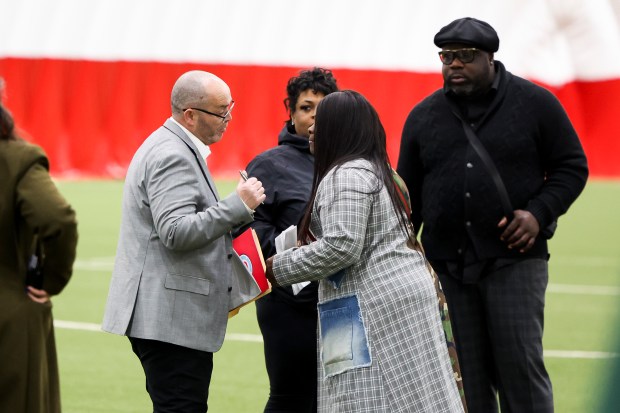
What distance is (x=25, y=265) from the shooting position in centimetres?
484

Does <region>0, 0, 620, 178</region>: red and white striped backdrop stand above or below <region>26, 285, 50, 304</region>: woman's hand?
below

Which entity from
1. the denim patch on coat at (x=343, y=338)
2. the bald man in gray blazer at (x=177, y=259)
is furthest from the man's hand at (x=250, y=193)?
the denim patch on coat at (x=343, y=338)

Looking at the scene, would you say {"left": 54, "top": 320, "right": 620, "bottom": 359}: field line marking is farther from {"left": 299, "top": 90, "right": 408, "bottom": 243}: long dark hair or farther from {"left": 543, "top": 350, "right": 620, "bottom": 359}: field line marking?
{"left": 299, "top": 90, "right": 408, "bottom": 243}: long dark hair

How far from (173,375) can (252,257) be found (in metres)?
0.67

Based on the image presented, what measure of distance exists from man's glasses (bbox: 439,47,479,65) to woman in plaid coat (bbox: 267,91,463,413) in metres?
0.98

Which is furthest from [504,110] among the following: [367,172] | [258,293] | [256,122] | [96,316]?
[256,122]

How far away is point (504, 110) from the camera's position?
20.8 ft

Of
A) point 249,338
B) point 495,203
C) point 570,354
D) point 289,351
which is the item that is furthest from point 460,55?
point 249,338

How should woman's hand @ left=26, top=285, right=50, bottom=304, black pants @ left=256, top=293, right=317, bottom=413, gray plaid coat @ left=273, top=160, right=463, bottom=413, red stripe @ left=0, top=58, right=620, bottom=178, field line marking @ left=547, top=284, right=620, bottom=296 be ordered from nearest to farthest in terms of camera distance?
woman's hand @ left=26, top=285, right=50, bottom=304
gray plaid coat @ left=273, top=160, right=463, bottom=413
black pants @ left=256, top=293, right=317, bottom=413
field line marking @ left=547, top=284, right=620, bottom=296
red stripe @ left=0, top=58, right=620, bottom=178

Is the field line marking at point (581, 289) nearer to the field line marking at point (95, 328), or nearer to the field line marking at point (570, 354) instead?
the field line marking at point (570, 354)

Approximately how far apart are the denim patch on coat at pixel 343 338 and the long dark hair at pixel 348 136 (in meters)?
0.42

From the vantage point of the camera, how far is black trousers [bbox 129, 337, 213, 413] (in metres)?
5.46

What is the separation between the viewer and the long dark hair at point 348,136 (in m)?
5.46

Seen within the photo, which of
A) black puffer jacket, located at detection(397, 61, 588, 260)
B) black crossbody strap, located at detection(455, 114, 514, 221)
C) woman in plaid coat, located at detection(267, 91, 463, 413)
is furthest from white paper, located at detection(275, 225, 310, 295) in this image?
black crossbody strap, located at detection(455, 114, 514, 221)
